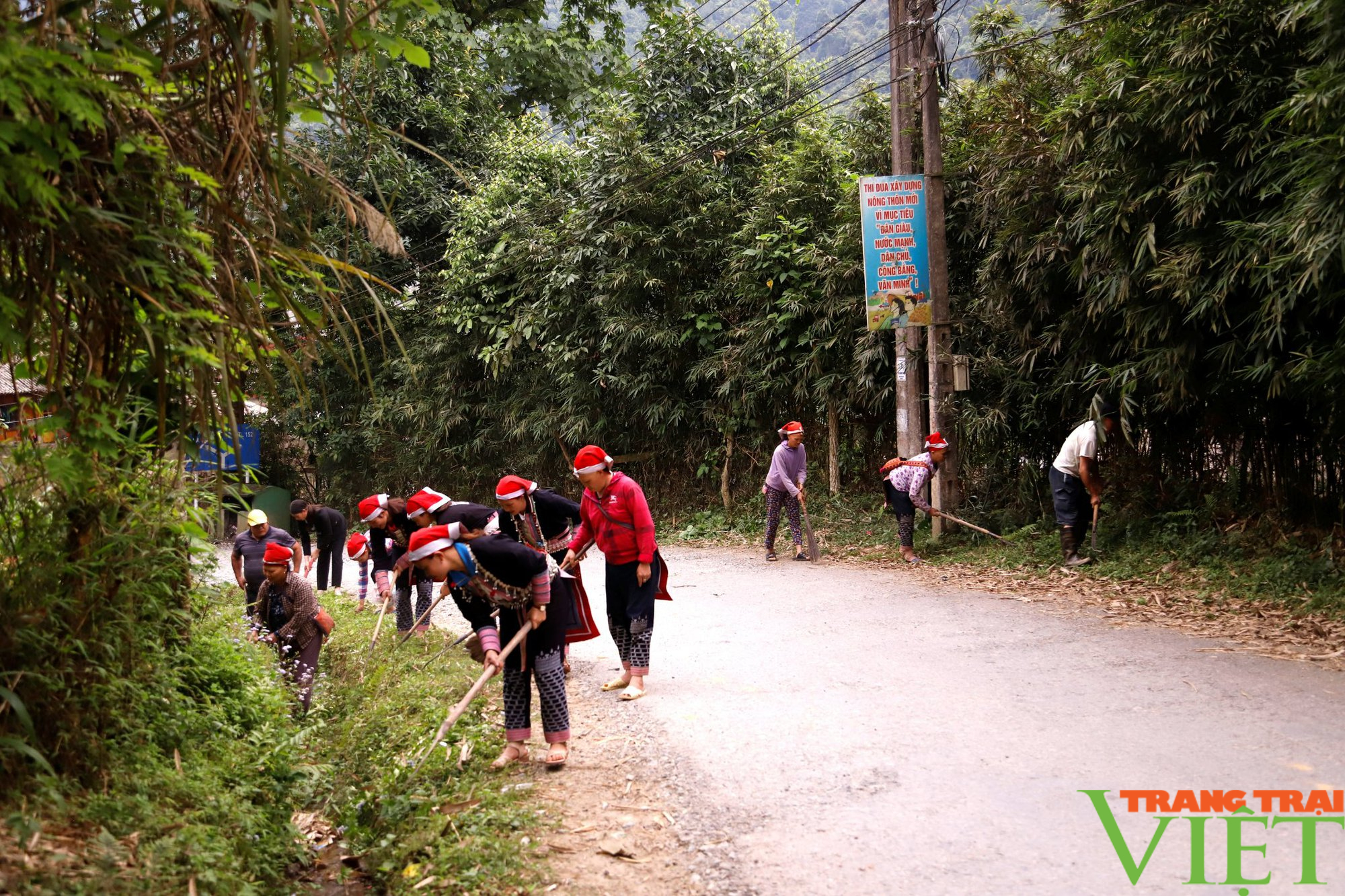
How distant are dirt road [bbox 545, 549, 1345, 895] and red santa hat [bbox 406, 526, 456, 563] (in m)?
1.37

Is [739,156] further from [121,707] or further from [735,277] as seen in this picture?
[121,707]

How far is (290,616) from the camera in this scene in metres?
7.80

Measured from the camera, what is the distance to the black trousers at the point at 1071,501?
1044 centimetres

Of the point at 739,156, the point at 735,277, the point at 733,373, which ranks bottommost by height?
the point at 733,373

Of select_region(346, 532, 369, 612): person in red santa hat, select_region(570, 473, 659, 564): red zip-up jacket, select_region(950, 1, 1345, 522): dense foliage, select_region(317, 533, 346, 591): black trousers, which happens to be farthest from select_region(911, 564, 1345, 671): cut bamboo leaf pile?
select_region(317, 533, 346, 591): black trousers

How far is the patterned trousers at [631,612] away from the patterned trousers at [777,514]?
5426 millimetres

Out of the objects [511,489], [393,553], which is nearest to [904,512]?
[393,553]

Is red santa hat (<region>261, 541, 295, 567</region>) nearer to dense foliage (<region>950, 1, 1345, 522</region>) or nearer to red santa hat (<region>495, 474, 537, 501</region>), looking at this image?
red santa hat (<region>495, 474, 537, 501</region>)

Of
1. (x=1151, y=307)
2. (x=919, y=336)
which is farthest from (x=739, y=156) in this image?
(x=1151, y=307)

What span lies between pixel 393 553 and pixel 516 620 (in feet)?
15.9

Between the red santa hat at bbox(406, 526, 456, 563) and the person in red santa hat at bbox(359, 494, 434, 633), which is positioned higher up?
the red santa hat at bbox(406, 526, 456, 563)

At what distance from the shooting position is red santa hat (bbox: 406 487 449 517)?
721cm

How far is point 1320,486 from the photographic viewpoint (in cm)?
905

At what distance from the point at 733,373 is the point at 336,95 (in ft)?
37.3
